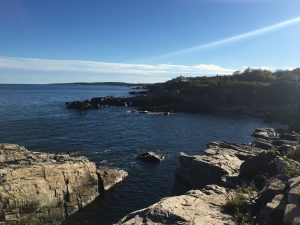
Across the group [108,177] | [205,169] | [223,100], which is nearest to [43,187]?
[108,177]

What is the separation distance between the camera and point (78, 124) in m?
81.4

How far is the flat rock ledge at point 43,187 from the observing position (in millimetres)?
26969

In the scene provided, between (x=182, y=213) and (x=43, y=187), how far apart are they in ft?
57.7

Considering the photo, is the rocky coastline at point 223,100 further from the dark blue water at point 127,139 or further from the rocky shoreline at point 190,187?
the rocky shoreline at point 190,187

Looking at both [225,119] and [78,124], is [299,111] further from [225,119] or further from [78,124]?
[78,124]

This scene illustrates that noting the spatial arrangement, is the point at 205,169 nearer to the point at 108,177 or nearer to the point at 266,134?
the point at 108,177

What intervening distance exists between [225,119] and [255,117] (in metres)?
12.0

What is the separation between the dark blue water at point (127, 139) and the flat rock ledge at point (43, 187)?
5.00 ft

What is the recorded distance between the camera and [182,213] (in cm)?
1526

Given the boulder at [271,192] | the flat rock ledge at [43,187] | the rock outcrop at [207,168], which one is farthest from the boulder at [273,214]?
the flat rock ledge at [43,187]

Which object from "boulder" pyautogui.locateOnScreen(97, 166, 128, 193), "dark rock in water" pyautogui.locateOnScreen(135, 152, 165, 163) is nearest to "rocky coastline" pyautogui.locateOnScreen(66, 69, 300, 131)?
"dark rock in water" pyautogui.locateOnScreen(135, 152, 165, 163)

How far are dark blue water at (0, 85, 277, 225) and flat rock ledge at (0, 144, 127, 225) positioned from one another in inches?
60.0

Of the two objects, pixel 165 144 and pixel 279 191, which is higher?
pixel 279 191

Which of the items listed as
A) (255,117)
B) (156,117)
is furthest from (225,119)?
(156,117)
